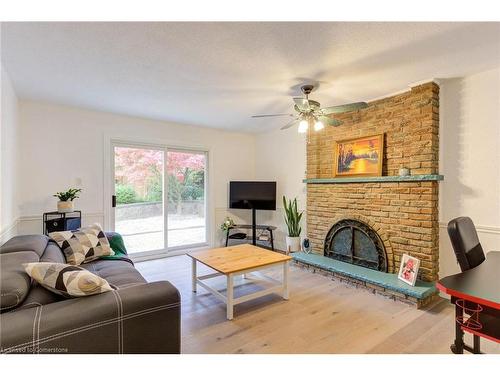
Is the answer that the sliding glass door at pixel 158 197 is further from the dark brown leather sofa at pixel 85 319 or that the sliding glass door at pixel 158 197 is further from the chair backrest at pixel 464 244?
the chair backrest at pixel 464 244

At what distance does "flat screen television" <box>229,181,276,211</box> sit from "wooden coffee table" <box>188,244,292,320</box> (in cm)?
164

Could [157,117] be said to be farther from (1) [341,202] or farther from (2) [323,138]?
(1) [341,202]

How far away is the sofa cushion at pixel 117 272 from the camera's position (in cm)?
202

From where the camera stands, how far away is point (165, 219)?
4.48m

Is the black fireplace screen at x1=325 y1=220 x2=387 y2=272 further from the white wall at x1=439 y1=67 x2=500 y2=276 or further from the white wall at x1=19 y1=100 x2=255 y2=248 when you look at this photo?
the white wall at x1=19 y1=100 x2=255 y2=248

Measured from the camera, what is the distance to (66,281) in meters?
1.33

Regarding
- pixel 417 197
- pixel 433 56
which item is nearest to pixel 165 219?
pixel 417 197

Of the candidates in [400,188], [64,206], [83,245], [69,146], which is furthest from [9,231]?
[400,188]

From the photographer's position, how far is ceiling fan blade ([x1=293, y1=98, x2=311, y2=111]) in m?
2.52

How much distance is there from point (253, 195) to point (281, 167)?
784mm

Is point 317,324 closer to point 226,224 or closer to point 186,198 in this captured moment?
point 226,224

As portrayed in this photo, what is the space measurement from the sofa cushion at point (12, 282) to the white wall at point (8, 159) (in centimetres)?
114

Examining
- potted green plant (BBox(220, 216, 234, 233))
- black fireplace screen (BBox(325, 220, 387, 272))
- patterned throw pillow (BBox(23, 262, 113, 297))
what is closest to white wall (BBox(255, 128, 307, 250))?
potted green plant (BBox(220, 216, 234, 233))

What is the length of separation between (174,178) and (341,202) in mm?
2937
